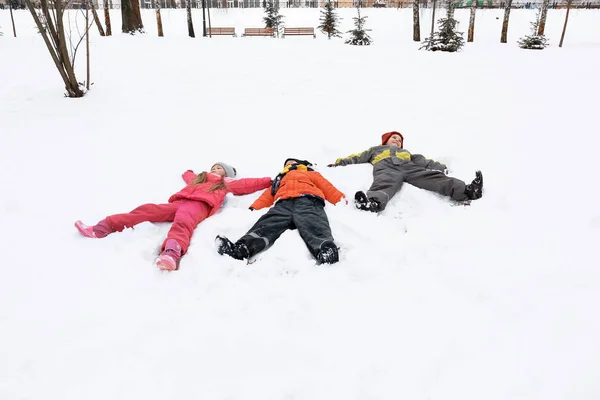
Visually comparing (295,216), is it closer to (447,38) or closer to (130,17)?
(447,38)

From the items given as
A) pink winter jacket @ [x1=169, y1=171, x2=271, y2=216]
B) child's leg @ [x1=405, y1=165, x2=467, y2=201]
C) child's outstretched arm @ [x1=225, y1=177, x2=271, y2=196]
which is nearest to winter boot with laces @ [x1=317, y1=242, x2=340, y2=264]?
pink winter jacket @ [x1=169, y1=171, x2=271, y2=216]

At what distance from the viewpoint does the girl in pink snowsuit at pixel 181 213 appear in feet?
10.7

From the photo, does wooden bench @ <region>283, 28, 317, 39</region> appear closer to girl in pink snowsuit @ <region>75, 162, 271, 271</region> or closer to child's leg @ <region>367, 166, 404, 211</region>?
child's leg @ <region>367, 166, 404, 211</region>

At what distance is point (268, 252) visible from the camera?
127 inches

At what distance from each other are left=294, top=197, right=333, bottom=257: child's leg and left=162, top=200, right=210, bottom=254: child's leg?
96 centimetres

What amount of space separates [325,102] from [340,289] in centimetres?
537

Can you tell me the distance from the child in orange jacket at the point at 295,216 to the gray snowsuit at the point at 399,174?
467 millimetres

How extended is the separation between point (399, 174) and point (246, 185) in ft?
5.83

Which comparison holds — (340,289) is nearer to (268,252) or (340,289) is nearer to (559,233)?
(268,252)

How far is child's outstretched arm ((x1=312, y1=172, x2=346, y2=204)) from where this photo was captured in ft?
13.5

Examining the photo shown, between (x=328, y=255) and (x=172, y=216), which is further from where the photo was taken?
(x=172, y=216)

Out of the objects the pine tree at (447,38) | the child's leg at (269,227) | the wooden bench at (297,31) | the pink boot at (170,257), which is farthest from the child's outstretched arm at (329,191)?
the wooden bench at (297,31)

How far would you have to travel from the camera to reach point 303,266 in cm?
307

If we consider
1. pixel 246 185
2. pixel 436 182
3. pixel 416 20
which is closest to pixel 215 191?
pixel 246 185
